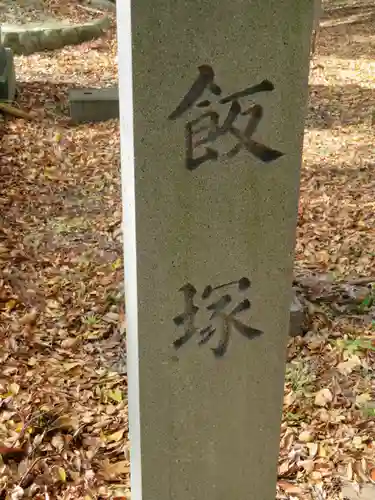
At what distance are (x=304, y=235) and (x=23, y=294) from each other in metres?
2.40

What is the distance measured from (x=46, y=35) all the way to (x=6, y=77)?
325 centimetres

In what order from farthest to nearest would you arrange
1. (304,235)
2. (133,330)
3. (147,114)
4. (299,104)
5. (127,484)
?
(304,235), (127,484), (133,330), (299,104), (147,114)

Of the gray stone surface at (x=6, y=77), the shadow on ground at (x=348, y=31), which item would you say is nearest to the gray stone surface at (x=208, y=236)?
the gray stone surface at (x=6, y=77)

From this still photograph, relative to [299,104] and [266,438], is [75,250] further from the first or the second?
[299,104]

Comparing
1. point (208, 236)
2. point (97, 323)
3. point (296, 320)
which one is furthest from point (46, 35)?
point (208, 236)

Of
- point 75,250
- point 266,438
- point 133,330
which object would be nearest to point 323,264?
point 75,250

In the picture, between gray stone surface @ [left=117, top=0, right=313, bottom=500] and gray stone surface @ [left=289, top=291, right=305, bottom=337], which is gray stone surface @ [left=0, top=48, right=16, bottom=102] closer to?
gray stone surface @ [left=289, top=291, right=305, bottom=337]

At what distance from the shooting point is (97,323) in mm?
4027

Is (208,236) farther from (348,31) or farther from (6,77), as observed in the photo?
(348,31)

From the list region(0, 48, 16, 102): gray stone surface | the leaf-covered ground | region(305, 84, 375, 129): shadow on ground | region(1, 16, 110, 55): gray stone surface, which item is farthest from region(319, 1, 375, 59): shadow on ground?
region(0, 48, 16, 102): gray stone surface

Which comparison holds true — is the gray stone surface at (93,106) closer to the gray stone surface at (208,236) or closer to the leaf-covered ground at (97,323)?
the leaf-covered ground at (97,323)

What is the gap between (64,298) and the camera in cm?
426

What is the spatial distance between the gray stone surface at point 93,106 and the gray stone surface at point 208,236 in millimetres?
6125

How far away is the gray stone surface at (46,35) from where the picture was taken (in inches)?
409
